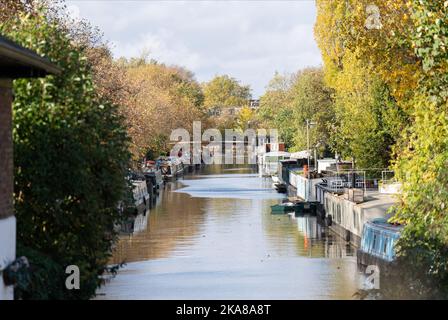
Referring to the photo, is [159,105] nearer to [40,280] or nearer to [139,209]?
[139,209]

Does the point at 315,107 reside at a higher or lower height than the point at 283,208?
higher

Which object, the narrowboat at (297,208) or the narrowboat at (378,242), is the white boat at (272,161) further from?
the narrowboat at (378,242)

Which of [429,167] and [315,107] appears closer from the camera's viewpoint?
[429,167]

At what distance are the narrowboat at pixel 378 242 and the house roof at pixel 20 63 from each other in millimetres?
21502

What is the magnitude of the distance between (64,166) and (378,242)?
875 inches

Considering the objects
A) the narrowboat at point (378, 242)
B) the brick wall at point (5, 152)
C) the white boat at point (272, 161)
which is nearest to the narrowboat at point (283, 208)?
the narrowboat at point (378, 242)

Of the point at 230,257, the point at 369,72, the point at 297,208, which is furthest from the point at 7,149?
the point at 297,208

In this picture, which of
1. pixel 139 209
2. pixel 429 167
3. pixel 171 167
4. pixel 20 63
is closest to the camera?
pixel 20 63

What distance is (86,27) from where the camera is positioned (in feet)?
190

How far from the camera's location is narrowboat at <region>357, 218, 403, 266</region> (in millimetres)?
38372

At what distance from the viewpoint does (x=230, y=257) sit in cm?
4731

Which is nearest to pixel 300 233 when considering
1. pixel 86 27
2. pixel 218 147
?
pixel 86 27

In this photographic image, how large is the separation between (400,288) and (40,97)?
28.4 feet
